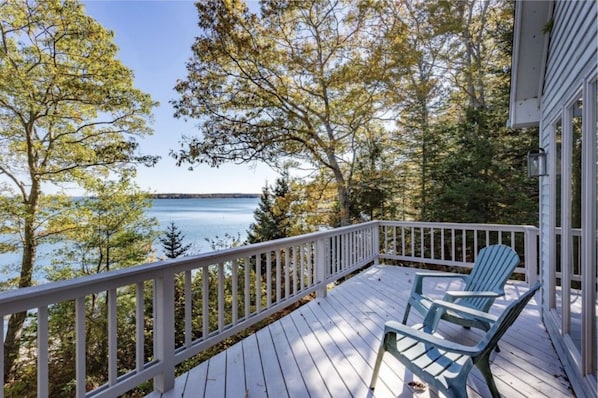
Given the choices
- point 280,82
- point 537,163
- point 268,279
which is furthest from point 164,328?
point 280,82

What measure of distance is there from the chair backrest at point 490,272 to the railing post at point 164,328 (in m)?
2.63

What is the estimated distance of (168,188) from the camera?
1218 centimetres

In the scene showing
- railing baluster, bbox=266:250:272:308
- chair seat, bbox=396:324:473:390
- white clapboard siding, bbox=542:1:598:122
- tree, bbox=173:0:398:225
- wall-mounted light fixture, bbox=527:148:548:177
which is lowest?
chair seat, bbox=396:324:473:390

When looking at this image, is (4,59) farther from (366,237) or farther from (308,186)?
(366,237)

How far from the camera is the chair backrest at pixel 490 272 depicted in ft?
9.04

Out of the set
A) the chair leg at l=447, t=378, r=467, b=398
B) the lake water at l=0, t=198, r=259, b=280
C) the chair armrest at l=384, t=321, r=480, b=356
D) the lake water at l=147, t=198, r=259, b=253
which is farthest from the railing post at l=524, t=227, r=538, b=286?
the lake water at l=147, t=198, r=259, b=253

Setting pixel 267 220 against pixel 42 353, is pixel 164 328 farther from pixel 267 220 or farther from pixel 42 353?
pixel 267 220

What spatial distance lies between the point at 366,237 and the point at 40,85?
9431mm

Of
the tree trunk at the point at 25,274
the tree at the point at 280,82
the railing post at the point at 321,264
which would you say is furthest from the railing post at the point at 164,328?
the tree trunk at the point at 25,274

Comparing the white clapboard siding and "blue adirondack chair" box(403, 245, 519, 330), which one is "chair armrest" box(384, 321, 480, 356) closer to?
"blue adirondack chair" box(403, 245, 519, 330)

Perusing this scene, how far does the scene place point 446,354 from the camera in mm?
2014

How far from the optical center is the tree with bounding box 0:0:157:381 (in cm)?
766

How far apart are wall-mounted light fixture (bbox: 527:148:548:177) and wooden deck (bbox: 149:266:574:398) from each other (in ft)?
5.36

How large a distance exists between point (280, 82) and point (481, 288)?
685 cm
